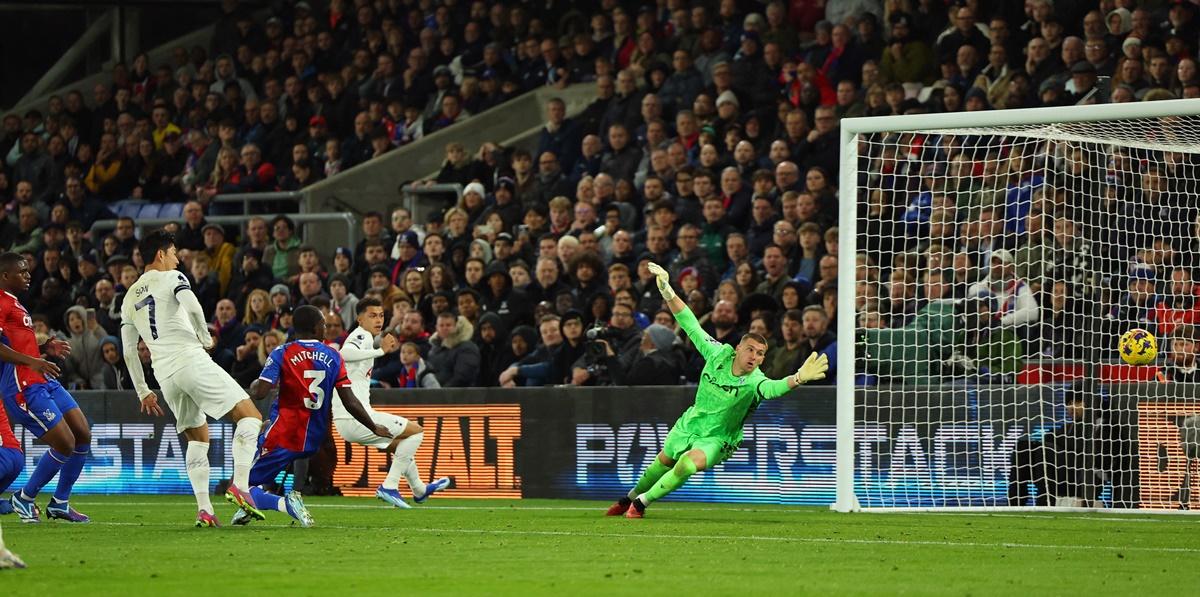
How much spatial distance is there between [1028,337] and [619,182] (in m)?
6.04

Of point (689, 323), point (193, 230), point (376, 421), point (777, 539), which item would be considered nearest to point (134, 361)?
point (376, 421)

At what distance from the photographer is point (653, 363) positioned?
16.8 meters

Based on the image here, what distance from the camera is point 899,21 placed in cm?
1988

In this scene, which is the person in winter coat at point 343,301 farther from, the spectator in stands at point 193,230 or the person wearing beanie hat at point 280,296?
the spectator in stands at point 193,230

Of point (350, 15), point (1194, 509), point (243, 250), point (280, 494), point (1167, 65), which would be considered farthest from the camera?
point (350, 15)

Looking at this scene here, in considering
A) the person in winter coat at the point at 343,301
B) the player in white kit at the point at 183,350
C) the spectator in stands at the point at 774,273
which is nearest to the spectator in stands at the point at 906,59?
the spectator in stands at the point at 774,273

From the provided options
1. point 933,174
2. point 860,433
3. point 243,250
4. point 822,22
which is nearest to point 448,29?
point 243,250

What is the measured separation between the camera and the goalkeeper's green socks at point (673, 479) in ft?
44.2

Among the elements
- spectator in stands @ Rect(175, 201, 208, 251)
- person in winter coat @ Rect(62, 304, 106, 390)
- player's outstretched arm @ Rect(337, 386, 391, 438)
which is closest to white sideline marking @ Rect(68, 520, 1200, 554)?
player's outstretched arm @ Rect(337, 386, 391, 438)

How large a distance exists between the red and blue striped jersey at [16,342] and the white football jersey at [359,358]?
239 centimetres

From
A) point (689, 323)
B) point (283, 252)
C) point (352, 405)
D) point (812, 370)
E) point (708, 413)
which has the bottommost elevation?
point (708, 413)

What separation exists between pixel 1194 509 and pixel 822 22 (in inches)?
327

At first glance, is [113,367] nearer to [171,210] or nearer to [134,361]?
[171,210]

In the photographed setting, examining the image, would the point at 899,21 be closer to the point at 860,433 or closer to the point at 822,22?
the point at 822,22
